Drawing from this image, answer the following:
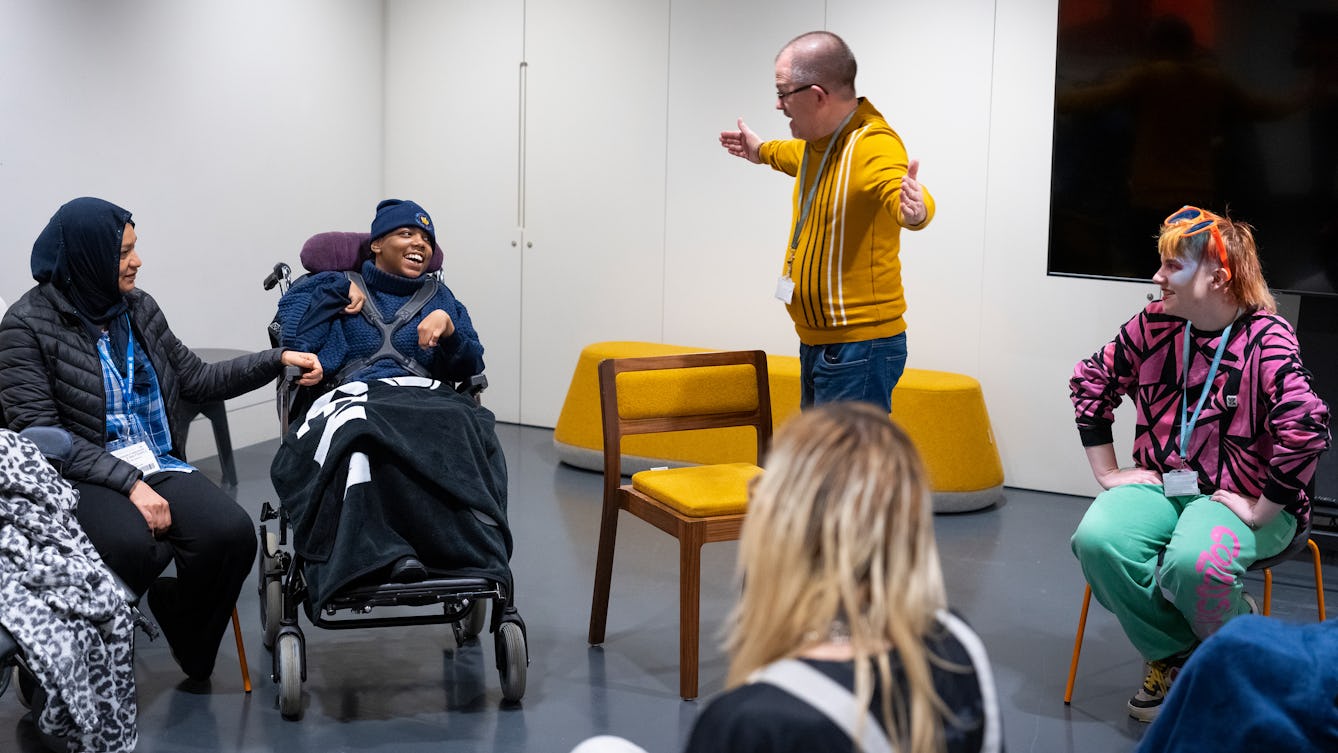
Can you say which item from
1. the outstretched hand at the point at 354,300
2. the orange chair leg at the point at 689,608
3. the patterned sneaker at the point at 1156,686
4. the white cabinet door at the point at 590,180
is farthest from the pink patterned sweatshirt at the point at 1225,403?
the white cabinet door at the point at 590,180

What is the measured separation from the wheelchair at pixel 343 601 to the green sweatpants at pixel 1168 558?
140cm

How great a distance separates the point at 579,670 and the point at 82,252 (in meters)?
1.62

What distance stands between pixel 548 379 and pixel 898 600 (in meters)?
5.26

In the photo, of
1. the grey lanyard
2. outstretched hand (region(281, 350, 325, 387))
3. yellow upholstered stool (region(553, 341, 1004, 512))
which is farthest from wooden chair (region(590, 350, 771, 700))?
yellow upholstered stool (region(553, 341, 1004, 512))

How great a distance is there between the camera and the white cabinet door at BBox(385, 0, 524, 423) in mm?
6477

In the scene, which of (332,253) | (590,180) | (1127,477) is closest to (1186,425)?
(1127,477)

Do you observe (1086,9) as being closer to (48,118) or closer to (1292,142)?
(1292,142)

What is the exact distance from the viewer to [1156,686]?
3.35 metres

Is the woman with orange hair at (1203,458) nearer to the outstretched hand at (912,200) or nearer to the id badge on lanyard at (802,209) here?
the outstretched hand at (912,200)

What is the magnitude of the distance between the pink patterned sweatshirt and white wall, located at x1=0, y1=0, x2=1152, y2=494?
1955mm

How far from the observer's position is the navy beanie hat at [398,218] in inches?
147

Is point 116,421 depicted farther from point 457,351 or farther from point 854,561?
point 854,561

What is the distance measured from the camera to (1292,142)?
4.23 m

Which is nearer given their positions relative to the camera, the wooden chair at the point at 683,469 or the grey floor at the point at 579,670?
the grey floor at the point at 579,670
